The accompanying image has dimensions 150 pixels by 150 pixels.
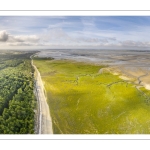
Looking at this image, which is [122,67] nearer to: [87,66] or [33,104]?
[87,66]

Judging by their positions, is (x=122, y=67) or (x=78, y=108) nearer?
(x=78, y=108)

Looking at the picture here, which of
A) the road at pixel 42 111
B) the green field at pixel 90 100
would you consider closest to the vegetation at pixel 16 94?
the road at pixel 42 111

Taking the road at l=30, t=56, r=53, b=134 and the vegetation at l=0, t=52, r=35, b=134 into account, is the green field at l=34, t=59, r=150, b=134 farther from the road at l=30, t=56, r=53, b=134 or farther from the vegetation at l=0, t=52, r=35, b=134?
the vegetation at l=0, t=52, r=35, b=134

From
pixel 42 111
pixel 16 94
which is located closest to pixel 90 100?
pixel 42 111

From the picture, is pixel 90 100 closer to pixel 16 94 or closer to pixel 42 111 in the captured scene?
pixel 42 111

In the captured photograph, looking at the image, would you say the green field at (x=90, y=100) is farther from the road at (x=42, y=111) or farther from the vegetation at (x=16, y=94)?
the vegetation at (x=16, y=94)
